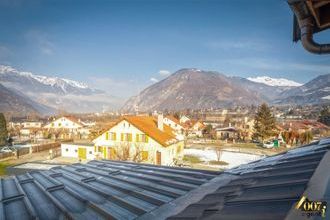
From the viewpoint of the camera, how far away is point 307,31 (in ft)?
17.8

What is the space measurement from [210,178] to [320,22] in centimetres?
411

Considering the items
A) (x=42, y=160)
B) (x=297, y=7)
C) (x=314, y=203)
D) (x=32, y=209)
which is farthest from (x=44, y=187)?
(x=42, y=160)

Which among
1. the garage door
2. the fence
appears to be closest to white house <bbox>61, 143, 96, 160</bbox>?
the garage door

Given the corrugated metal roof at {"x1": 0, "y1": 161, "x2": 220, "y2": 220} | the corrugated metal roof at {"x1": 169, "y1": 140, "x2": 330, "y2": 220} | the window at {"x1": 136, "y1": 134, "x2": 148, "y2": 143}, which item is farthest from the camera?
the window at {"x1": 136, "y1": 134, "x2": 148, "y2": 143}

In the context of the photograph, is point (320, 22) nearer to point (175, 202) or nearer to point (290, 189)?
point (290, 189)

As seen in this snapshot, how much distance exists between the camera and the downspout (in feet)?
16.1

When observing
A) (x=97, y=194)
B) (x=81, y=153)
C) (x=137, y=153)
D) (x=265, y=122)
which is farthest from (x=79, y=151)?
(x=265, y=122)

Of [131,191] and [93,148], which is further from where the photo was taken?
[93,148]

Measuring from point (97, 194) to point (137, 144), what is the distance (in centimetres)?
2689

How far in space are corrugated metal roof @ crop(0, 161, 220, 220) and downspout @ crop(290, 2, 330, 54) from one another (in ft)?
11.9

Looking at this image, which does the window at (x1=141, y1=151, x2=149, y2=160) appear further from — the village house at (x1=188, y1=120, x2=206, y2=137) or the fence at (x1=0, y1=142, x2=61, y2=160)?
the village house at (x1=188, y1=120, x2=206, y2=137)

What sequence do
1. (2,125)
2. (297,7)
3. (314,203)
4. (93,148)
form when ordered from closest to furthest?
(314,203), (297,7), (93,148), (2,125)

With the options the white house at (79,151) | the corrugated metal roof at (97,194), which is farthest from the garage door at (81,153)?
the corrugated metal roof at (97,194)

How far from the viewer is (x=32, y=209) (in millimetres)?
4953
